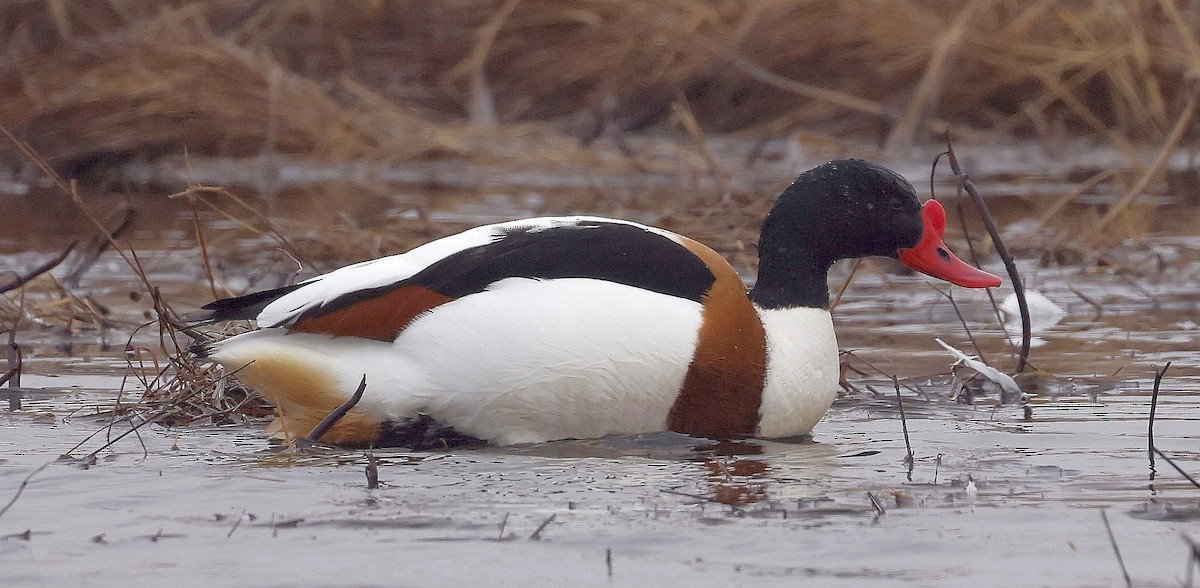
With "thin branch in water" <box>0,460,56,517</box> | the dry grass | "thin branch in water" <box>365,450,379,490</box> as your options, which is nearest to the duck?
"thin branch in water" <box>365,450,379,490</box>

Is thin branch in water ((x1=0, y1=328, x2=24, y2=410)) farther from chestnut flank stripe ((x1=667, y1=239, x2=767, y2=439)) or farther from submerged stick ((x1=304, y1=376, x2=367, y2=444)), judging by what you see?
chestnut flank stripe ((x1=667, y1=239, x2=767, y2=439))

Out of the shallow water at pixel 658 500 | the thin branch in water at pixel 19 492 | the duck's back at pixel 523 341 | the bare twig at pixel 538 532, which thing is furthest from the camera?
the duck's back at pixel 523 341

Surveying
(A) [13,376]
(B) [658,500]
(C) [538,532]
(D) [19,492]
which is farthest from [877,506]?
(A) [13,376]

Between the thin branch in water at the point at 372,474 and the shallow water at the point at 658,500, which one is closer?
the shallow water at the point at 658,500

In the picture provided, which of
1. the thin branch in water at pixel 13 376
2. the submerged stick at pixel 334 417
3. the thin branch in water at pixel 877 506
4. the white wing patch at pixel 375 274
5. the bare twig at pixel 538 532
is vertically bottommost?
the bare twig at pixel 538 532

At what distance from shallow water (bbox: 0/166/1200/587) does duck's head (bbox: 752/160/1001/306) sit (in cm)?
45

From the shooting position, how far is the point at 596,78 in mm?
14117

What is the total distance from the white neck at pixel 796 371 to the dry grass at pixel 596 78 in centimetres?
747

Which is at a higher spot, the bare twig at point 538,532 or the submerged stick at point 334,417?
the submerged stick at point 334,417

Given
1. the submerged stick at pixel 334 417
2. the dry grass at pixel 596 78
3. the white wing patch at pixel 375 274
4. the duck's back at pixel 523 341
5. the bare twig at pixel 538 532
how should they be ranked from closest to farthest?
the bare twig at pixel 538 532, the submerged stick at pixel 334 417, the duck's back at pixel 523 341, the white wing patch at pixel 375 274, the dry grass at pixel 596 78

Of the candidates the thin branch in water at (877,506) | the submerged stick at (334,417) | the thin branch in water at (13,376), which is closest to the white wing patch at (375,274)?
the submerged stick at (334,417)

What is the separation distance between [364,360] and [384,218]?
13.7 ft

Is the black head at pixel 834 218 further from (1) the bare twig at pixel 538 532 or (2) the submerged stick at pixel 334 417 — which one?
(1) the bare twig at pixel 538 532

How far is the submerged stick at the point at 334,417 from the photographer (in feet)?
13.8
